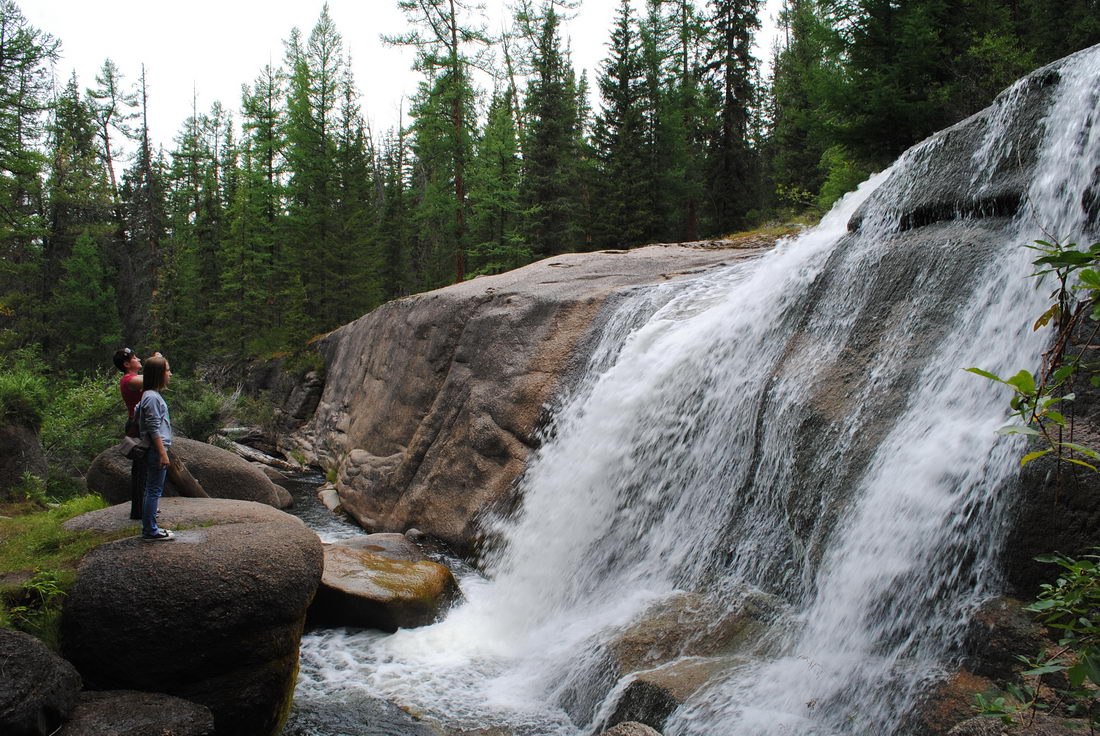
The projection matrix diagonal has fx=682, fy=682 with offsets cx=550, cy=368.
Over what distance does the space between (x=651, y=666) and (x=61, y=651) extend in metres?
4.03

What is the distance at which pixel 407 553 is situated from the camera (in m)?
8.60

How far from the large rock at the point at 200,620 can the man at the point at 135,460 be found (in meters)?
0.62

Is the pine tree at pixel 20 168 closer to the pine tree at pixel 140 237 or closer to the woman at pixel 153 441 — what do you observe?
the pine tree at pixel 140 237

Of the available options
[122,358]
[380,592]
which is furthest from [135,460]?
[380,592]

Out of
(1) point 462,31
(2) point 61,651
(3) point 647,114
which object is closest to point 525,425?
(2) point 61,651

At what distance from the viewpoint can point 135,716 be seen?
421cm

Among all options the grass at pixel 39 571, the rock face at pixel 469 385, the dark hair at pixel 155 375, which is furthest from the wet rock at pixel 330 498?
the dark hair at pixel 155 375

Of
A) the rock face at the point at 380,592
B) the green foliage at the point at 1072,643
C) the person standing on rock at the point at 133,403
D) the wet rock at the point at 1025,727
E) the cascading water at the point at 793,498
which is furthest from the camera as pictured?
the rock face at the point at 380,592

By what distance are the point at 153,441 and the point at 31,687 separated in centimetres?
183

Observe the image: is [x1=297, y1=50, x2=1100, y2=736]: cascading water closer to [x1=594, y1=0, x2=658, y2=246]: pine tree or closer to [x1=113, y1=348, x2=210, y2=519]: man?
[x1=113, y1=348, x2=210, y2=519]: man

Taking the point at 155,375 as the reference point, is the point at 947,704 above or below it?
below

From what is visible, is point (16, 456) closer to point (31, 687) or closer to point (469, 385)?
point (469, 385)

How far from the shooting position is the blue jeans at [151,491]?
5175 millimetres

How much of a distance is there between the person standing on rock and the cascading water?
2.08m
